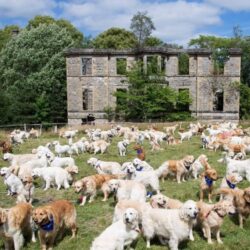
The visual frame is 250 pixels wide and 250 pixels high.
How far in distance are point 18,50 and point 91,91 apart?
11347 millimetres

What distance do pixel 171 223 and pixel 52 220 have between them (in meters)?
2.31

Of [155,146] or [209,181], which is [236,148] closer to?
[155,146]

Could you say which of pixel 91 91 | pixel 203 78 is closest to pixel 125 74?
pixel 91 91

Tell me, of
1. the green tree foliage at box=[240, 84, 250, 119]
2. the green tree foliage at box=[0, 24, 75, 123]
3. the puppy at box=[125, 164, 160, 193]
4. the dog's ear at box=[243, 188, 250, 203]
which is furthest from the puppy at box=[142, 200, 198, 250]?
the green tree foliage at box=[0, 24, 75, 123]

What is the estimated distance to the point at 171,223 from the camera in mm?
8211

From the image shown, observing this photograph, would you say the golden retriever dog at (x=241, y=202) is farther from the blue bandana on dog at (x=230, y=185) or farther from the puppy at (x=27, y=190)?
the puppy at (x=27, y=190)

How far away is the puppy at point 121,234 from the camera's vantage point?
24.5 ft

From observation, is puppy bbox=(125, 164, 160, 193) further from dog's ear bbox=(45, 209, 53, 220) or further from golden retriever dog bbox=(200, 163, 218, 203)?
dog's ear bbox=(45, 209, 53, 220)

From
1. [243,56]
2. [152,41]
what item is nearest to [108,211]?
[243,56]

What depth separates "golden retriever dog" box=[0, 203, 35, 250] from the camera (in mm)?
7938

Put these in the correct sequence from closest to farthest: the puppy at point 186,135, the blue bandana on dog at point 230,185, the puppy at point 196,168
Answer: the blue bandana on dog at point 230,185 < the puppy at point 196,168 < the puppy at point 186,135

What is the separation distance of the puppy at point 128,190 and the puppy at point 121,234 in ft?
7.35

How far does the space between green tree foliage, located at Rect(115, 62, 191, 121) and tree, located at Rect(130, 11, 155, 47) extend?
19.1m

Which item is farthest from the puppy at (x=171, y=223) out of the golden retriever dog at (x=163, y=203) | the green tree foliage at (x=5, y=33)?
the green tree foliage at (x=5, y=33)
